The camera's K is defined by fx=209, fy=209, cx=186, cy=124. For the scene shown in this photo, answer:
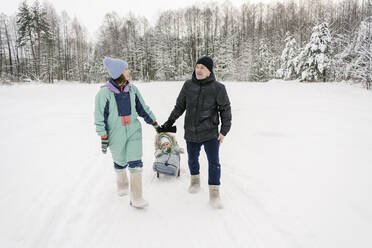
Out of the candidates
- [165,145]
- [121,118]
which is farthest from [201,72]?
[165,145]

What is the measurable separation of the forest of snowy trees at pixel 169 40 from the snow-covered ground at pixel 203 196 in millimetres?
23954

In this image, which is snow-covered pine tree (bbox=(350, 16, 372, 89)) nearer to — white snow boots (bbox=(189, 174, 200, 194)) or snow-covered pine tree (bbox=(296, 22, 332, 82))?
snow-covered pine tree (bbox=(296, 22, 332, 82))

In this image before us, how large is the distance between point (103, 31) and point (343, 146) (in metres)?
52.9

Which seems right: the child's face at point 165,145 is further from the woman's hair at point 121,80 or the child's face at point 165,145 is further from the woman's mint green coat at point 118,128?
A: the woman's hair at point 121,80

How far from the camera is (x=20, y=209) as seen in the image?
283cm

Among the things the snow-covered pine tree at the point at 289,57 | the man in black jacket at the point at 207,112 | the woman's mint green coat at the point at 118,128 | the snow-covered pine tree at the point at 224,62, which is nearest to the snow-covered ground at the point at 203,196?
the man in black jacket at the point at 207,112

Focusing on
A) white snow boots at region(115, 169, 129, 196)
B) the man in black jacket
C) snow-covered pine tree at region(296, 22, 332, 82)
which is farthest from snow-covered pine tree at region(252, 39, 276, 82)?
white snow boots at region(115, 169, 129, 196)

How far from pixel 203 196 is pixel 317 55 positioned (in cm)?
2048

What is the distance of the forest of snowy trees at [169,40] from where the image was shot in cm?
3182

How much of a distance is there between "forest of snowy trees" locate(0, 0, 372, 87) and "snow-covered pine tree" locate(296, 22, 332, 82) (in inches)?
240

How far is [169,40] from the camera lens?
42219 mm

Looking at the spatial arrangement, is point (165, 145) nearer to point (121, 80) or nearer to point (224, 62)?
point (121, 80)

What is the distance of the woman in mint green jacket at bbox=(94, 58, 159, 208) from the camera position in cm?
252

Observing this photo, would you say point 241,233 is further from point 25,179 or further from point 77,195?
point 25,179
